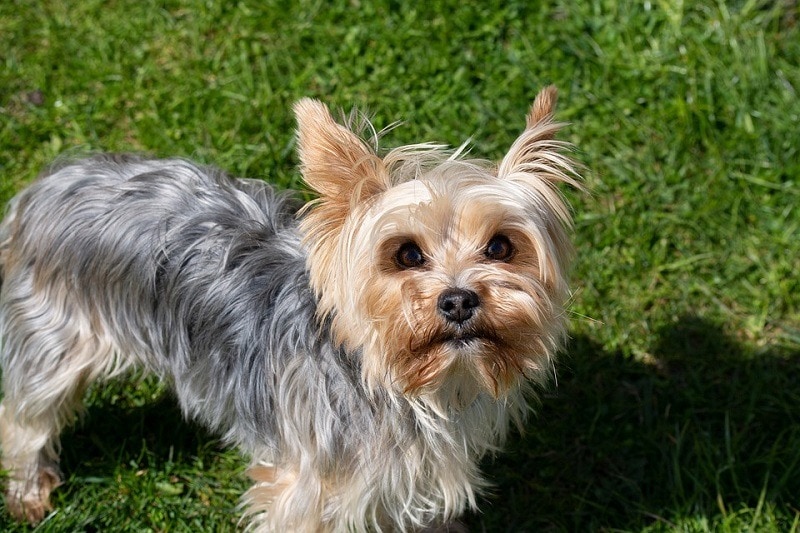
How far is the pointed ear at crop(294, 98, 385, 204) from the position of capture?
2.93 metres

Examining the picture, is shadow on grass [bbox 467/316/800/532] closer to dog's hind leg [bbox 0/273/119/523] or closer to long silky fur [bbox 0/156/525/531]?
long silky fur [bbox 0/156/525/531]

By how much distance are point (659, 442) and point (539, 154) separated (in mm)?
2152

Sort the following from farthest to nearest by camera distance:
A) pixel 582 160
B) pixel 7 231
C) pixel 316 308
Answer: pixel 582 160 < pixel 7 231 < pixel 316 308

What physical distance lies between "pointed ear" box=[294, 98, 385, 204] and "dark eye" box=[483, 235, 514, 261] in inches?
16.9

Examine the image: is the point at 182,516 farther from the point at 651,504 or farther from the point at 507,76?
the point at 507,76

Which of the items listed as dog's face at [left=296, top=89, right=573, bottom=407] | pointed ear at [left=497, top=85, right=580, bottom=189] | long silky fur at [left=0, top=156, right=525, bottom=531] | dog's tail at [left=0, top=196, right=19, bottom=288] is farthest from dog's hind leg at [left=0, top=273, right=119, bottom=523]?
pointed ear at [left=497, top=85, right=580, bottom=189]

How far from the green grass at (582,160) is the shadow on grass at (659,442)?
1 centimetres

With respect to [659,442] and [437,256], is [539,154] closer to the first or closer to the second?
[437,256]

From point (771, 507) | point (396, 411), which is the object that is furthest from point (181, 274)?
point (771, 507)

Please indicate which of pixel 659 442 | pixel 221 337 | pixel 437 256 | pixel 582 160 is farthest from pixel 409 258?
pixel 582 160

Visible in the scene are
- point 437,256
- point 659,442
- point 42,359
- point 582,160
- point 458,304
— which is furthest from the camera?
point 582,160

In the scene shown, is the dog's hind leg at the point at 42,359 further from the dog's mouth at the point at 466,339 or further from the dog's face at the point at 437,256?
the dog's mouth at the point at 466,339

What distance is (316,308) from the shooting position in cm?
331

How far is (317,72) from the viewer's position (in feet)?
19.5
